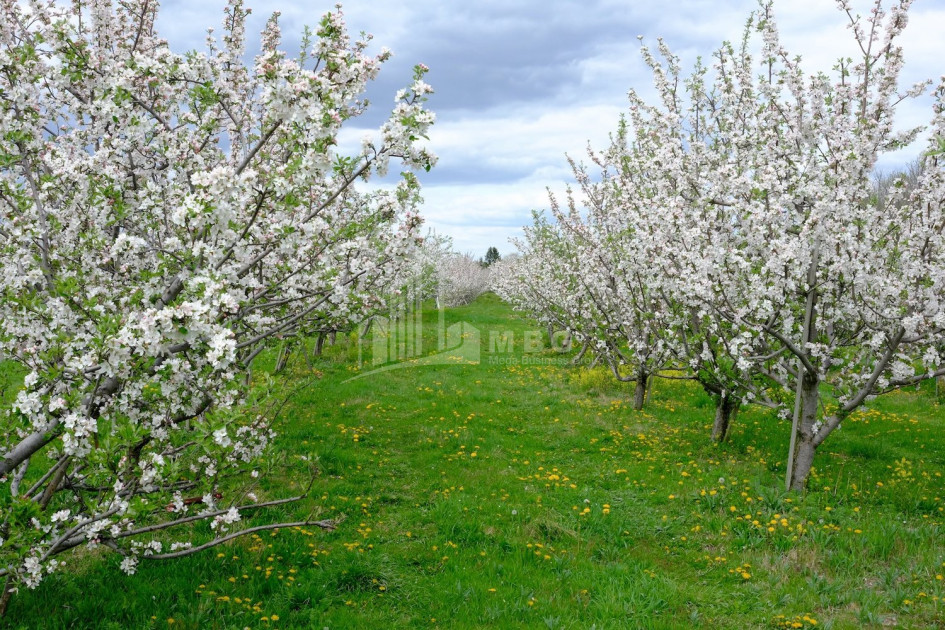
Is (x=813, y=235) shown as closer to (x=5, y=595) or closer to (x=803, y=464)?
(x=803, y=464)

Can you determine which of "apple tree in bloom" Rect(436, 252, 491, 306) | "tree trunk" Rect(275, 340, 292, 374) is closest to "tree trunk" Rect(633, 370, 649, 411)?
"tree trunk" Rect(275, 340, 292, 374)

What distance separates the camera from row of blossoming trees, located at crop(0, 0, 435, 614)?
4.29 metres

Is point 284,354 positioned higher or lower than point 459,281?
lower

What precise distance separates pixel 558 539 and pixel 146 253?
5.66m

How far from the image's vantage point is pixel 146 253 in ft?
20.7

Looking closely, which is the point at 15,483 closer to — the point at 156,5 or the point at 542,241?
the point at 156,5

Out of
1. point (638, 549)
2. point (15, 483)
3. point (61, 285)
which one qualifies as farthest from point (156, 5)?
point (638, 549)

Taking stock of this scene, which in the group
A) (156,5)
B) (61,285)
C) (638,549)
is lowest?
(638,549)

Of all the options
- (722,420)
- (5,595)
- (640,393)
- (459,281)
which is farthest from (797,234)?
(459,281)

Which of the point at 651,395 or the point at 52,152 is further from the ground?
the point at 52,152

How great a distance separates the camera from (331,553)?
660 cm

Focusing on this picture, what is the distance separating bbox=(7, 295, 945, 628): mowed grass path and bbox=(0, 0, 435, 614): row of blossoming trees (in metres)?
0.73

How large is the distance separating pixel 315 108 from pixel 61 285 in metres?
2.41

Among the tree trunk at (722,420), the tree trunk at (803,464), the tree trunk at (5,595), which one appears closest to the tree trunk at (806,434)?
the tree trunk at (803,464)
